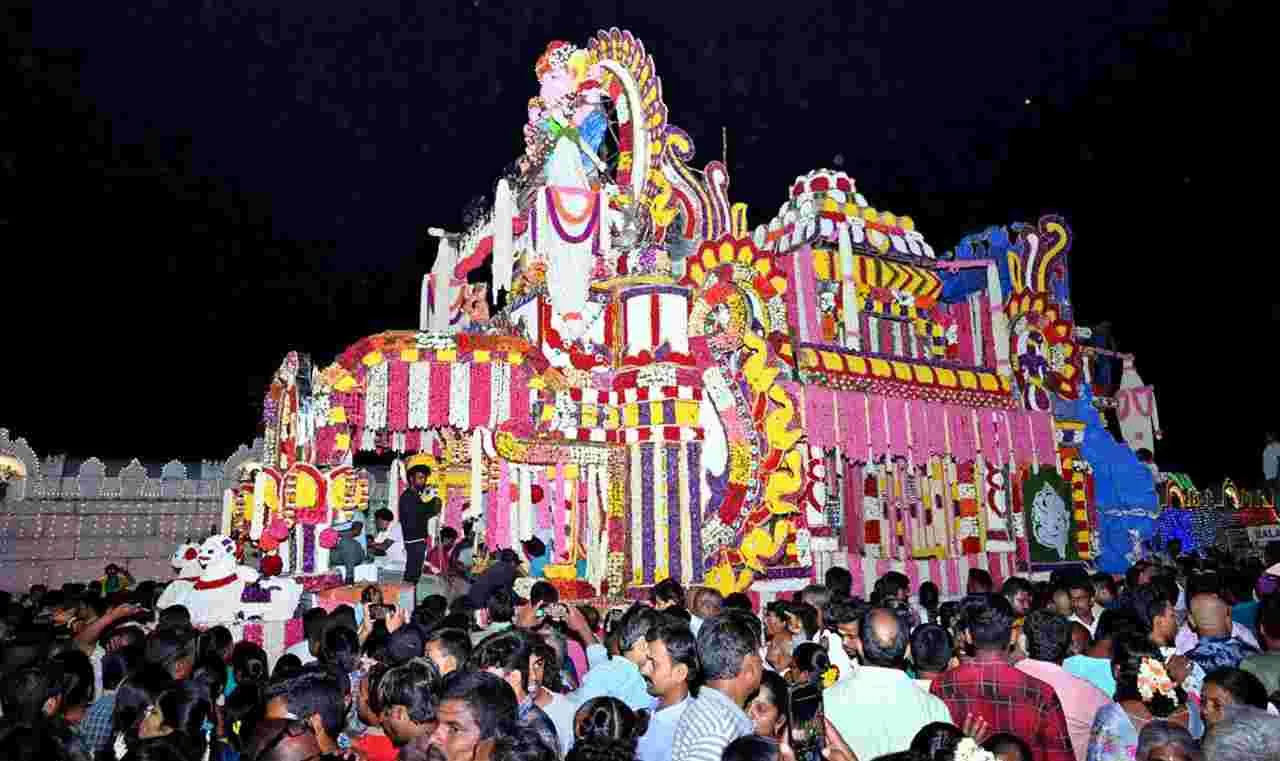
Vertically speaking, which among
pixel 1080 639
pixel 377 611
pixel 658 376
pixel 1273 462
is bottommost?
pixel 1080 639

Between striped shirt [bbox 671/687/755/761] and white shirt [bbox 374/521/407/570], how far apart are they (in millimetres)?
9658

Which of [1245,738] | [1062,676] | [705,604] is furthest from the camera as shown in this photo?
[705,604]

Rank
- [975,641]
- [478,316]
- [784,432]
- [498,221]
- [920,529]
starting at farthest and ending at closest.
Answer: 1. [920,529]
2. [478,316]
3. [498,221]
4. [784,432]
5. [975,641]

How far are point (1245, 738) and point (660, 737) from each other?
183 centimetres

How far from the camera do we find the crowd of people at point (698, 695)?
115 inches

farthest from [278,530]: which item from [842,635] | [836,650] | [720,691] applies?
[720,691]

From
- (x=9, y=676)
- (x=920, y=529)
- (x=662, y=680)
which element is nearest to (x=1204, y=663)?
(x=662, y=680)

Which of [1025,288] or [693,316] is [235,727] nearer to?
[693,316]

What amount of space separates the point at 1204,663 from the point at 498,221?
10987 millimetres

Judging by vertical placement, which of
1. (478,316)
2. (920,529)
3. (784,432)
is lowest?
(920,529)

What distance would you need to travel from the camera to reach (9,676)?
3908mm

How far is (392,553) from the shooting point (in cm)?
1314

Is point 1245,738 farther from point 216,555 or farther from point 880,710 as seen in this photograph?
point 216,555

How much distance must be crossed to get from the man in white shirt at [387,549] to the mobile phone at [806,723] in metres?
8.54
